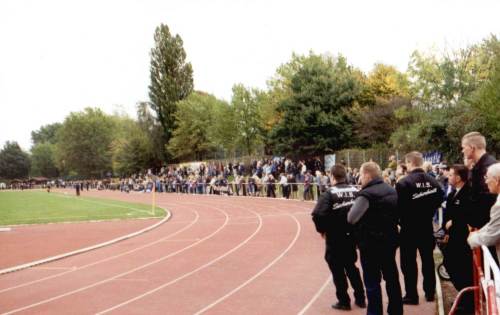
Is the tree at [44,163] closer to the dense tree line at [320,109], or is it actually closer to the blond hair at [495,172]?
the dense tree line at [320,109]

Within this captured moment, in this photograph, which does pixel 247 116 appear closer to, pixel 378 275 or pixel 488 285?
pixel 378 275

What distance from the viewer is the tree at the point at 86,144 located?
10462cm

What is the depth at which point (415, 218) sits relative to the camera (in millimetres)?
6762

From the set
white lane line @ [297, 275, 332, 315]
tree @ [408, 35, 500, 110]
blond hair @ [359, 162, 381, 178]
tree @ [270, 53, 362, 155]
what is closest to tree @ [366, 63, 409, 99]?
tree @ [270, 53, 362, 155]

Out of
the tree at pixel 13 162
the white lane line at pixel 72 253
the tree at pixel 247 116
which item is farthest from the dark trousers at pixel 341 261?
the tree at pixel 13 162

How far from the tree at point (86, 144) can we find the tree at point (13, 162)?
36776 millimetres

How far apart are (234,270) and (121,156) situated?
70850 millimetres

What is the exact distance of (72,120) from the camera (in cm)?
10712

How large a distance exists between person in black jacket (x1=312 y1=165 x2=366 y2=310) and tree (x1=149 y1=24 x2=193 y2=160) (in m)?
64.4

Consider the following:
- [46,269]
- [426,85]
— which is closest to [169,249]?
[46,269]

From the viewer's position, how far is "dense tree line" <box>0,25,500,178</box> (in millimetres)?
27609

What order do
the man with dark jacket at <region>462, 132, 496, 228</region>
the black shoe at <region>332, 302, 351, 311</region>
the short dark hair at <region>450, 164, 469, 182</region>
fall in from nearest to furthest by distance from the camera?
1. the man with dark jacket at <region>462, 132, 496, 228</region>
2. the short dark hair at <region>450, 164, 469, 182</region>
3. the black shoe at <region>332, 302, 351, 311</region>

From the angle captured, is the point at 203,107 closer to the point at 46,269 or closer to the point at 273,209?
the point at 273,209

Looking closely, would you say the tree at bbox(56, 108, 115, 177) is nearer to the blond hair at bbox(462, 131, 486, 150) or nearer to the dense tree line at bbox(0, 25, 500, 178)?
the dense tree line at bbox(0, 25, 500, 178)
